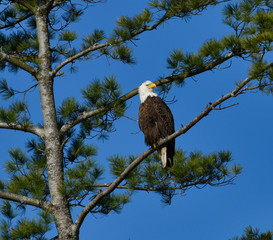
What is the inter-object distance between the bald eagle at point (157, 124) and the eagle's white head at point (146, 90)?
0.07 m

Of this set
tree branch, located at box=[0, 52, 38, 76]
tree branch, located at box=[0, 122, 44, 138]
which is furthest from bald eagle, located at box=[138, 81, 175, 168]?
tree branch, located at box=[0, 52, 38, 76]

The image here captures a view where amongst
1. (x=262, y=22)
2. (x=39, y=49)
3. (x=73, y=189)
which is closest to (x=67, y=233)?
(x=73, y=189)

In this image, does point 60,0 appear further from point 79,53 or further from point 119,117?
point 119,117

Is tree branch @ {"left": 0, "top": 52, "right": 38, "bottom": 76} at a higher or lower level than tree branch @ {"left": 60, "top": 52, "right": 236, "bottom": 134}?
higher

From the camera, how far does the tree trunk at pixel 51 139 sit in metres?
3.28

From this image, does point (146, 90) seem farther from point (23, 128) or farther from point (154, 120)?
point (23, 128)

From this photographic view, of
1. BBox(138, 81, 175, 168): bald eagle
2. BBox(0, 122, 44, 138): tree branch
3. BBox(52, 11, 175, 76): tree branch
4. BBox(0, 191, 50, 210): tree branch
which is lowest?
BBox(0, 191, 50, 210): tree branch

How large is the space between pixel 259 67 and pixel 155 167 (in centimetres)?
113

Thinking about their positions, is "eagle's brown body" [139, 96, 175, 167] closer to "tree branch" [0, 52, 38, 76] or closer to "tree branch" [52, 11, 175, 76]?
"tree branch" [52, 11, 175, 76]

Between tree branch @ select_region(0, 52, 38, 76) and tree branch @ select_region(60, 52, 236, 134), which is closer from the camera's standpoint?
tree branch @ select_region(60, 52, 236, 134)

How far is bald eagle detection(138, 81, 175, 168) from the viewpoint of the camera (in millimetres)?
3270

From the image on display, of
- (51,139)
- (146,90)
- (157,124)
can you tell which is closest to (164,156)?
(157,124)

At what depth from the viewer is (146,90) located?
363 centimetres

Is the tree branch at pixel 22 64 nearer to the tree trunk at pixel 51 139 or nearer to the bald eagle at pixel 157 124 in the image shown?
the tree trunk at pixel 51 139
